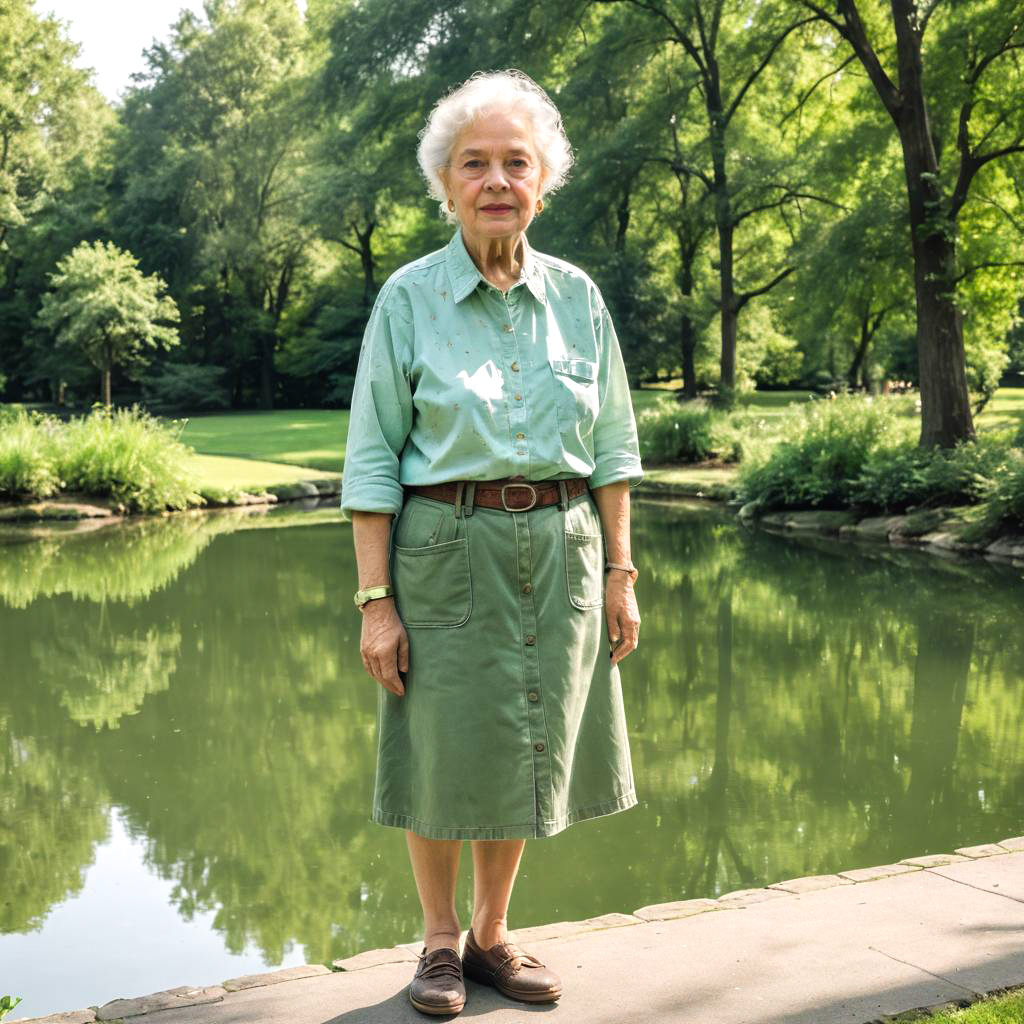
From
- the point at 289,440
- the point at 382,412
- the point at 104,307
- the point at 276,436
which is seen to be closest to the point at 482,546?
the point at 382,412

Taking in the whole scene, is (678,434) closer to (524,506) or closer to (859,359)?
(859,359)

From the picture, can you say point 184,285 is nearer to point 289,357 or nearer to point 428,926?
point 289,357

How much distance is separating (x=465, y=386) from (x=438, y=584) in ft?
1.44

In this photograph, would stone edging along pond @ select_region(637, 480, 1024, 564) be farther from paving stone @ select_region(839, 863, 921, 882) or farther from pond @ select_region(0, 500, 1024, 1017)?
paving stone @ select_region(839, 863, 921, 882)

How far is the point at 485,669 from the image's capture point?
2.88 m

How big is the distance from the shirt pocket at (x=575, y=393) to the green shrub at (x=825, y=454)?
42.4ft

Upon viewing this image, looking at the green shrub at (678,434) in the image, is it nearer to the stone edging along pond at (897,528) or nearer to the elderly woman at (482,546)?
the stone edging along pond at (897,528)

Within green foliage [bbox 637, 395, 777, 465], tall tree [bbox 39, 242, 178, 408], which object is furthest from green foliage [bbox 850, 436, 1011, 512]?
tall tree [bbox 39, 242, 178, 408]

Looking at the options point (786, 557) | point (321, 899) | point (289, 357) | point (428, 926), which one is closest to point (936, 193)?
point (786, 557)

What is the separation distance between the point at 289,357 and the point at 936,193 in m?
29.2

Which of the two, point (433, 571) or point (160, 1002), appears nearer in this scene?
point (433, 571)

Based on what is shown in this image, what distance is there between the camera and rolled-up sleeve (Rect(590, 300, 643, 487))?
311 cm

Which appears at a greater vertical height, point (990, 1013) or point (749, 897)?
point (990, 1013)

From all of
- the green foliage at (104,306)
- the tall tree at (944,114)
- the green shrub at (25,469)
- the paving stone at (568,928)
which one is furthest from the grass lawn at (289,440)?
the paving stone at (568,928)
